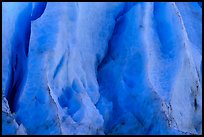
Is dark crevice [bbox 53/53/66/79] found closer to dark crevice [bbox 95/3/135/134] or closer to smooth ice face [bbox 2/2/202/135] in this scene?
smooth ice face [bbox 2/2/202/135]

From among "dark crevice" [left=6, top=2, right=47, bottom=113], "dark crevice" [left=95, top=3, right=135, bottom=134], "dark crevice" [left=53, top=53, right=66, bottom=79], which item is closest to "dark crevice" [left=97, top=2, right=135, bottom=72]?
"dark crevice" [left=95, top=3, right=135, bottom=134]

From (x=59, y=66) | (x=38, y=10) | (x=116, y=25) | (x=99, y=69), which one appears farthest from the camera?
(x=116, y=25)

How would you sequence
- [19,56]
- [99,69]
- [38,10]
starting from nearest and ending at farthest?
1. [19,56]
2. [99,69]
3. [38,10]

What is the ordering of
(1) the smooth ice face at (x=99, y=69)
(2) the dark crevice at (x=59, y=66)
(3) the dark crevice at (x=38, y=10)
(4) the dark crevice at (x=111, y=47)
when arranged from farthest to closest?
1. (3) the dark crevice at (x=38, y=10)
2. (4) the dark crevice at (x=111, y=47)
3. (2) the dark crevice at (x=59, y=66)
4. (1) the smooth ice face at (x=99, y=69)

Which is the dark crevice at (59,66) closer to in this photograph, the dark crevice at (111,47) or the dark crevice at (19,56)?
the dark crevice at (19,56)

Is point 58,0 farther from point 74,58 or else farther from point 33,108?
point 33,108

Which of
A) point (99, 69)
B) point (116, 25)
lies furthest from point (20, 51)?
point (116, 25)

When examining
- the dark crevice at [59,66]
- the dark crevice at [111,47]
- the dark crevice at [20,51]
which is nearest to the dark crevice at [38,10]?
the dark crevice at [20,51]

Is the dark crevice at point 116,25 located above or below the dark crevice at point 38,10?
below

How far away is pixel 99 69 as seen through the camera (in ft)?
19.7

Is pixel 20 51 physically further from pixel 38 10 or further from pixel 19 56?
pixel 38 10

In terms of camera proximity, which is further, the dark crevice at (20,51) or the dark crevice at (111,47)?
the dark crevice at (111,47)

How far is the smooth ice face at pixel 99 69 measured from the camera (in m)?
5.20

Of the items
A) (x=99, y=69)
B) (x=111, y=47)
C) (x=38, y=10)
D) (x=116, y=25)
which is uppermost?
(x=38, y=10)
